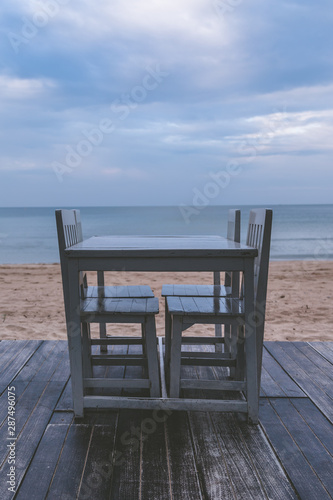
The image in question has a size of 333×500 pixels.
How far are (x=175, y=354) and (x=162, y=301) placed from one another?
312cm

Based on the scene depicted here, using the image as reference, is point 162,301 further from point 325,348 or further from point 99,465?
point 99,465

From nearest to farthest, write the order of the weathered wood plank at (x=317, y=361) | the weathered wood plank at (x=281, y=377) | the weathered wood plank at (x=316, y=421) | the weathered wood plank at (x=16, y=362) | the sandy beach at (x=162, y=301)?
the weathered wood plank at (x=316, y=421)
the weathered wood plank at (x=281, y=377)
the weathered wood plank at (x=16, y=362)
the weathered wood plank at (x=317, y=361)
the sandy beach at (x=162, y=301)

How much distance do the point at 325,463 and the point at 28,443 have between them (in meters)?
1.25

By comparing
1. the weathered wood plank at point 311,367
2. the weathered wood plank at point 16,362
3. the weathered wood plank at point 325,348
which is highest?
the weathered wood plank at point 16,362

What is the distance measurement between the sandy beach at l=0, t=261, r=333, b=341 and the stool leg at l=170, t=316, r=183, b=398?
1.66 metres

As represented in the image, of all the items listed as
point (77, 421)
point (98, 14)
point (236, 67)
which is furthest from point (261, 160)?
point (77, 421)

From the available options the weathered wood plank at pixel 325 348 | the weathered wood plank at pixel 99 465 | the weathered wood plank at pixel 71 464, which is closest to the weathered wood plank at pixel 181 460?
the weathered wood plank at pixel 99 465

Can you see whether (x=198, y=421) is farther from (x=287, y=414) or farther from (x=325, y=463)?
(x=325, y=463)

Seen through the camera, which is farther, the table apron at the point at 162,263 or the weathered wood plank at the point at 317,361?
the weathered wood plank at the point at 317,361

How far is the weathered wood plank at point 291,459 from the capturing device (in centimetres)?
137

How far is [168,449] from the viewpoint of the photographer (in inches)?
63.5

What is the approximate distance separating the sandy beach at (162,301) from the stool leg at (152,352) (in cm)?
166

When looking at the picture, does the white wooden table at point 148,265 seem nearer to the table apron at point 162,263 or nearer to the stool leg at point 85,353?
the table apron at point 162,263

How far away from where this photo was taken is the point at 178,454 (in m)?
1.57
